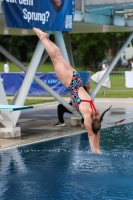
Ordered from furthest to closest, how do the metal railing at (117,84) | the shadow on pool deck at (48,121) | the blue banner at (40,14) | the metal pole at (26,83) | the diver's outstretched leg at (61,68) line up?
the metal railing at (117,84)
the shadow on pool deck at (48,121)
the metal pole at (26,83)
the blue banner at (40,14)
the diver's outstretched leg at (61,68)

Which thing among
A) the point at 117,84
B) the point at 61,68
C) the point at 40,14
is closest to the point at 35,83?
the point at 117,84

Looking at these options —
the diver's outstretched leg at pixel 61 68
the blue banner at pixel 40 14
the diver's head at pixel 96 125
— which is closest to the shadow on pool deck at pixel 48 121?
the blue banner at pixel 40 14

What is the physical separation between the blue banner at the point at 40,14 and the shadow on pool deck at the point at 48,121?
3.03 meters

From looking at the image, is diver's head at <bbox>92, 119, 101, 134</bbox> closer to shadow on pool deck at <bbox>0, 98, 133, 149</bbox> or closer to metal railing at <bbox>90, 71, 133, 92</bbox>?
shadow on pool deck at <bbox>0, 98, 133, 149</bbox>

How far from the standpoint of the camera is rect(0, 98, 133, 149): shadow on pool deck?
16.1 meters

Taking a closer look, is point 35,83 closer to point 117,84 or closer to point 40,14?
point 117,84

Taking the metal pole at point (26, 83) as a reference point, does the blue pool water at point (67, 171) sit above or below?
below

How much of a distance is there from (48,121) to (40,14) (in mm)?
5608

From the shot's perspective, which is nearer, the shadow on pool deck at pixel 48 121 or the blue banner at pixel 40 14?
the blue banner at pixel 40 14

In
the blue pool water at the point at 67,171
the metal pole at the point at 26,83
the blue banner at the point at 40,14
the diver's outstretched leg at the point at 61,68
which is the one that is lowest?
the blue pool water at the point at 67,171

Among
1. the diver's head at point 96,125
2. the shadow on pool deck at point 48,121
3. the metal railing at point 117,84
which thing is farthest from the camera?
the metal railing at point 117,84

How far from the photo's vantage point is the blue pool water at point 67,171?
9.80 metres

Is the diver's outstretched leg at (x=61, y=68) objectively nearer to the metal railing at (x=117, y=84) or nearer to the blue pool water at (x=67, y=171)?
the blue pool water at (x=67, y=171)

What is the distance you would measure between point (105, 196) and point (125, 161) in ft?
10.7
